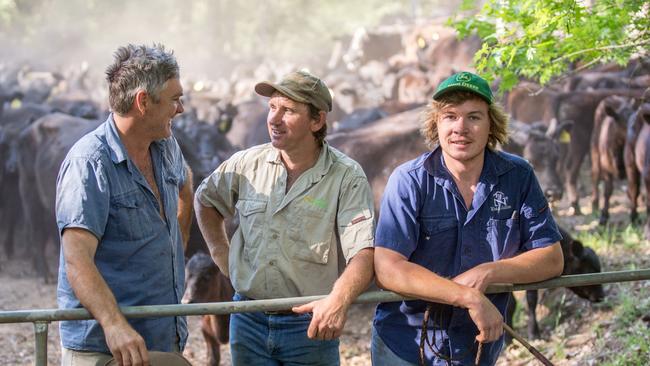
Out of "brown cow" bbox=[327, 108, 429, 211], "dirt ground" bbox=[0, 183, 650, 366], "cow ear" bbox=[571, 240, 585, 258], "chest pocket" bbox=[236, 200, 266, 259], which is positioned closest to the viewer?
"chest pocket" bbox=[236, 200, 266, 259]

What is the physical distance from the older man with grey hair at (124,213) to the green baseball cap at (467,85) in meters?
1.20

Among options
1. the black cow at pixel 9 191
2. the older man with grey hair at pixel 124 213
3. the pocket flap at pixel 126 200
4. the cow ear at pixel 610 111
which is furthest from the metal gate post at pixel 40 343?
the black cow at pixel 9 191

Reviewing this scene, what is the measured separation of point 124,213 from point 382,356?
1.31 meters

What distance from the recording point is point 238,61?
52.4 meters

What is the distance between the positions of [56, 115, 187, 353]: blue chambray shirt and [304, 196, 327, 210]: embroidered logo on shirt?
0.66 meters

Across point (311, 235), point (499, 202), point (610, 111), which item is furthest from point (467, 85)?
point (610, 111)

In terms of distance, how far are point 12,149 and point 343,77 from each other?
18.4 metres

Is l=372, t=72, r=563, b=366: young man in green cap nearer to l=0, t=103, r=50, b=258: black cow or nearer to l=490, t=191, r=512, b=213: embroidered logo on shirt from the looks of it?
l=490, t=191, r=512, b=213: embroidered logo on shirt

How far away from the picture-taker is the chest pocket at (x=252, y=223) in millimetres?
4238

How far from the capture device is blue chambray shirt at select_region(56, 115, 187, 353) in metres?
3.66

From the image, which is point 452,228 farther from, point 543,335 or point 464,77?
point 543,335

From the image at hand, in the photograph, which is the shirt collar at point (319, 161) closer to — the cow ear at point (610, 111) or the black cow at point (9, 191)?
the cow ear at point (610, 111)

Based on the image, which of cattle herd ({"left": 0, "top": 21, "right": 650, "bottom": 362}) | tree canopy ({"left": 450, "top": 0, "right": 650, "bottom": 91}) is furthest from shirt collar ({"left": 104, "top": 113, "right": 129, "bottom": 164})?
cattle herd ({"left": 0, "top": 21, "right": 650, "bottom": 362})

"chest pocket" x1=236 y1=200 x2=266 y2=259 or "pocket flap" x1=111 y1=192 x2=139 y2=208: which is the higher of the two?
"pocket flap" x1=111 y1=192 x2=139 y2=208
